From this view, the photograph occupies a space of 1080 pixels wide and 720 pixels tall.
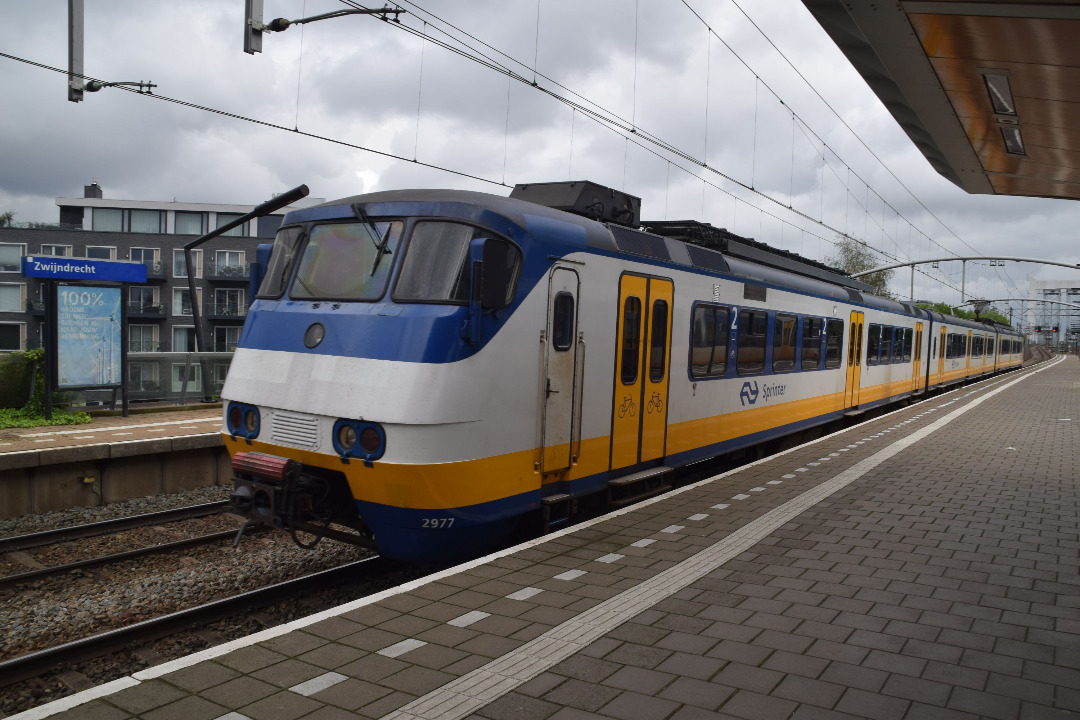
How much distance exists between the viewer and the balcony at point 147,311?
4344cm

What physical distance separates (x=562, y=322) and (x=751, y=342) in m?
5.33

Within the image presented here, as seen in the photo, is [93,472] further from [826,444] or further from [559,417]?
[826,444]

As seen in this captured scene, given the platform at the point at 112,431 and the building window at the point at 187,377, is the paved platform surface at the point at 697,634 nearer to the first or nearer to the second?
the platform at the point at 112,431

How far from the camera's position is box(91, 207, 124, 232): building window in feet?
159

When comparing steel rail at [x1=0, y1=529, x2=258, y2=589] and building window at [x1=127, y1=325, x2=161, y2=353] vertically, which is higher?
building window at [x1=127, y1=325, x2=161, y2=353]

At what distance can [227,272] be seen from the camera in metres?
47.8

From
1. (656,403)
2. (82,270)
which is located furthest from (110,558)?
(82,270)

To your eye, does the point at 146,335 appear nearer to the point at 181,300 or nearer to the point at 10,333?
the point at 181,300

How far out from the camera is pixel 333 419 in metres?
6.16

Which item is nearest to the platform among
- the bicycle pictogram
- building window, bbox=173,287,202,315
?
the bicycle pictogram

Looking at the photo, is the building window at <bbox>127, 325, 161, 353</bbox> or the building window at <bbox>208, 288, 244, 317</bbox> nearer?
the building window at <bbox>127, 325, 161, 353</bbox>

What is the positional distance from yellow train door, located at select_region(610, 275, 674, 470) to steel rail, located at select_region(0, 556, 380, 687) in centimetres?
288

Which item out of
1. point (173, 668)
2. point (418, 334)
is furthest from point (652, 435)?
point (173, 668)

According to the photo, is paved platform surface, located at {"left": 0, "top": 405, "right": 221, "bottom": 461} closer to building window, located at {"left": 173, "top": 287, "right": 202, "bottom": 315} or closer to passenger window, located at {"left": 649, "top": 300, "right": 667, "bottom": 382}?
passenger window, located at {"left": 649, "top": 300, "right": 667, "bottom": 382}
